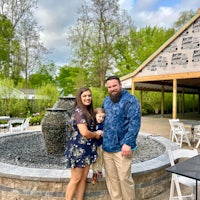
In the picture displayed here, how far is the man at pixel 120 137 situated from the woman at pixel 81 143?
0.17m

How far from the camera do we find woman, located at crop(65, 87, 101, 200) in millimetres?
2455

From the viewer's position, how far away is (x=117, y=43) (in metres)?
22.6

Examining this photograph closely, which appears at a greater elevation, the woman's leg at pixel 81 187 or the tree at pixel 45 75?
the tree at pixel 45 75

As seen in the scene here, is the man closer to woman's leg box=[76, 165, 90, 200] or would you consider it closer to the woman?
the woman

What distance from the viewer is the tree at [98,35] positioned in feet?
68.1

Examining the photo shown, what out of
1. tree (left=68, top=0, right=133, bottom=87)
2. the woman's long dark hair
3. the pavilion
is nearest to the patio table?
the woman's long dark hair

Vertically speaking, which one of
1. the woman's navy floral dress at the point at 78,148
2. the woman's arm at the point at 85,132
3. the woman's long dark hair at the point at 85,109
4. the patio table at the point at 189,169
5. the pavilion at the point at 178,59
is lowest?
the patio table at the point at 189,169

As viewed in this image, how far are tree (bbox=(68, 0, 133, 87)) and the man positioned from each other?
19.7 meters

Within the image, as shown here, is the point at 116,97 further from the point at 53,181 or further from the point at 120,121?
the point at 53,181

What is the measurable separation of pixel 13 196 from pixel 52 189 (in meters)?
0.56

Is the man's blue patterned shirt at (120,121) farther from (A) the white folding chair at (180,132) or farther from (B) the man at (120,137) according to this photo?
(A) the white folding chair at (180,132)

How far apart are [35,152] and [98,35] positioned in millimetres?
18570

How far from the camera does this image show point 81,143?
2486mm

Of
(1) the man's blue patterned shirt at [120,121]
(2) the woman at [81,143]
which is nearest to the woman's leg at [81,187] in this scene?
(2) the woman at [81,143]
